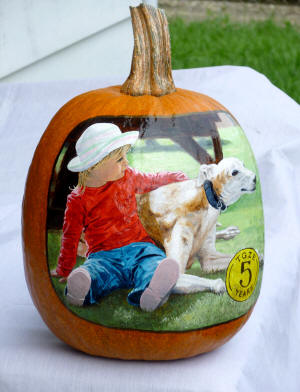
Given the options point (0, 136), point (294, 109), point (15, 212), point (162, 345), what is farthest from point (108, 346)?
point (294, 109)

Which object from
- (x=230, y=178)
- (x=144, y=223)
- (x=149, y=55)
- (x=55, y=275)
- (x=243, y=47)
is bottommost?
(x=55, y=275)

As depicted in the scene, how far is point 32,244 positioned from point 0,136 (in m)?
1.76

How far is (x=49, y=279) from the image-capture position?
164cm

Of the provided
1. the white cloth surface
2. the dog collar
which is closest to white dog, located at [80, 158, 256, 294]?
the dog collar

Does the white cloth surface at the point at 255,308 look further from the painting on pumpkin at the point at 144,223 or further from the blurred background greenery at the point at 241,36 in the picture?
the blurred background greenery at the point at 241,36

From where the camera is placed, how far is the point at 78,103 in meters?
1.72

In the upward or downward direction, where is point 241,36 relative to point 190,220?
upward

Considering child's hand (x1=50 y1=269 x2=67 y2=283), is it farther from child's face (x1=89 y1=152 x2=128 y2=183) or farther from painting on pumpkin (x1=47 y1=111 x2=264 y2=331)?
child's face (x1=89 y1=152 x2=128 y2=183)

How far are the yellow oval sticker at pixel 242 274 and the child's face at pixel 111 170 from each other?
327mm

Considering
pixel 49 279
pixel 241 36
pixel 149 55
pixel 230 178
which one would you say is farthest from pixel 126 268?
pixel 241 36

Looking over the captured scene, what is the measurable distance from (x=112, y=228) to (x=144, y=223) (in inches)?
2.8

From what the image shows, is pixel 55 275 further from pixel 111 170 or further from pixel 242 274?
pixel 242 274

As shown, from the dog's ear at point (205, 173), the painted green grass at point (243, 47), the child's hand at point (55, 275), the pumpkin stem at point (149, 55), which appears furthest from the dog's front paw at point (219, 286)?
the painted green grass at point (243, 47)

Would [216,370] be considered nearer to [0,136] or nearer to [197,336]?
[197,336]
